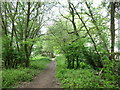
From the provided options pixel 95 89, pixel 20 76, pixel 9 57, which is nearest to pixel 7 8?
pixel 9 57

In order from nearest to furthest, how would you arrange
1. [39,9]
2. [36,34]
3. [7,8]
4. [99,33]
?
[99,33]
[7,8]
[39,9]
[36,34]

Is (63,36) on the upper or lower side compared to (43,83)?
upper

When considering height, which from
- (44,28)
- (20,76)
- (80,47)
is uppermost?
(44,28)

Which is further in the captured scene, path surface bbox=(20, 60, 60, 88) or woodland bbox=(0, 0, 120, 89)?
woodland bbox=(0, 0, 120, 89)

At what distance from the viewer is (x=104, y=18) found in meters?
6.21

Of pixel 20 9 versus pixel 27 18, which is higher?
pixel 20 9

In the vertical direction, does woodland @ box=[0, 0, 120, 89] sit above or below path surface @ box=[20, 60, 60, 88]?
above

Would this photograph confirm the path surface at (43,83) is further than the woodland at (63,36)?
No

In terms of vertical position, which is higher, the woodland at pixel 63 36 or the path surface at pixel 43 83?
the woodland at pixel 63 36

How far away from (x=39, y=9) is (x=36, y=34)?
9.29ft

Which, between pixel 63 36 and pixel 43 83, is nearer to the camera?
pixel 43 83

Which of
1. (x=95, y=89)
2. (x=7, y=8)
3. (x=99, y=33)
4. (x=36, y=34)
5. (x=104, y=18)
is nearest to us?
(x=95, y=89)

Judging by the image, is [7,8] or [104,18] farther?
[7,8]

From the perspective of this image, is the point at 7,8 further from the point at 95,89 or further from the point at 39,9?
the point at 95,89
